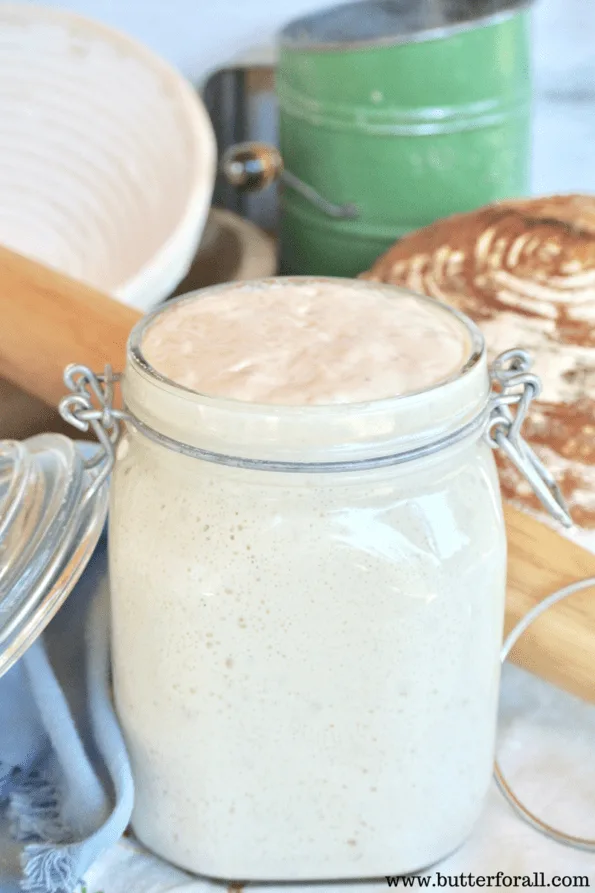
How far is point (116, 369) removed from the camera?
0.51 meters

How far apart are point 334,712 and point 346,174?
1.93 feet

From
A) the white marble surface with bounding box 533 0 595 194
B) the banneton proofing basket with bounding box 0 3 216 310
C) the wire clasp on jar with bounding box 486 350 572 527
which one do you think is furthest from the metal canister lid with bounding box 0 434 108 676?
the white marble surface with bounding box 533 0 595 194

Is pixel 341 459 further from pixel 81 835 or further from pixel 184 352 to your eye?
pixel 81 835

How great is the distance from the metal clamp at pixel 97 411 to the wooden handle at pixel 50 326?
0.40 feet

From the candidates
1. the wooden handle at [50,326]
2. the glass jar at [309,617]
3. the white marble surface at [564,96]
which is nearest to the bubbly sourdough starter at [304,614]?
the glass jar at [309,617]

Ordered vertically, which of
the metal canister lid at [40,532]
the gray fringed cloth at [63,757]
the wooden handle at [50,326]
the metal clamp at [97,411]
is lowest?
the gray fringed cloth at [63,757]

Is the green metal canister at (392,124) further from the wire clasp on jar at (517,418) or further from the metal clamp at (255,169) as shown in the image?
the wire clasp on jar at (517,418)

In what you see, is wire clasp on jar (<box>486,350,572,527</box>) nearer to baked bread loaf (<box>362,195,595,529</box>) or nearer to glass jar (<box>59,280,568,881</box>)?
glass jar (<box>59,280,568,881</box>)

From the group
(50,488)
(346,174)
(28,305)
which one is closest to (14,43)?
(346,174)

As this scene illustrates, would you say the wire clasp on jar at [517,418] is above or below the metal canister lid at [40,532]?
above

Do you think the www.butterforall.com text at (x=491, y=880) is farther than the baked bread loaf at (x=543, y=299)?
No

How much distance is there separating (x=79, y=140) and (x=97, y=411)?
22.6 inches

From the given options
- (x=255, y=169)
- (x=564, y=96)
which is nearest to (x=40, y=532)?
(x=255, y=169)

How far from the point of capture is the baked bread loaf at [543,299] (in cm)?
59
